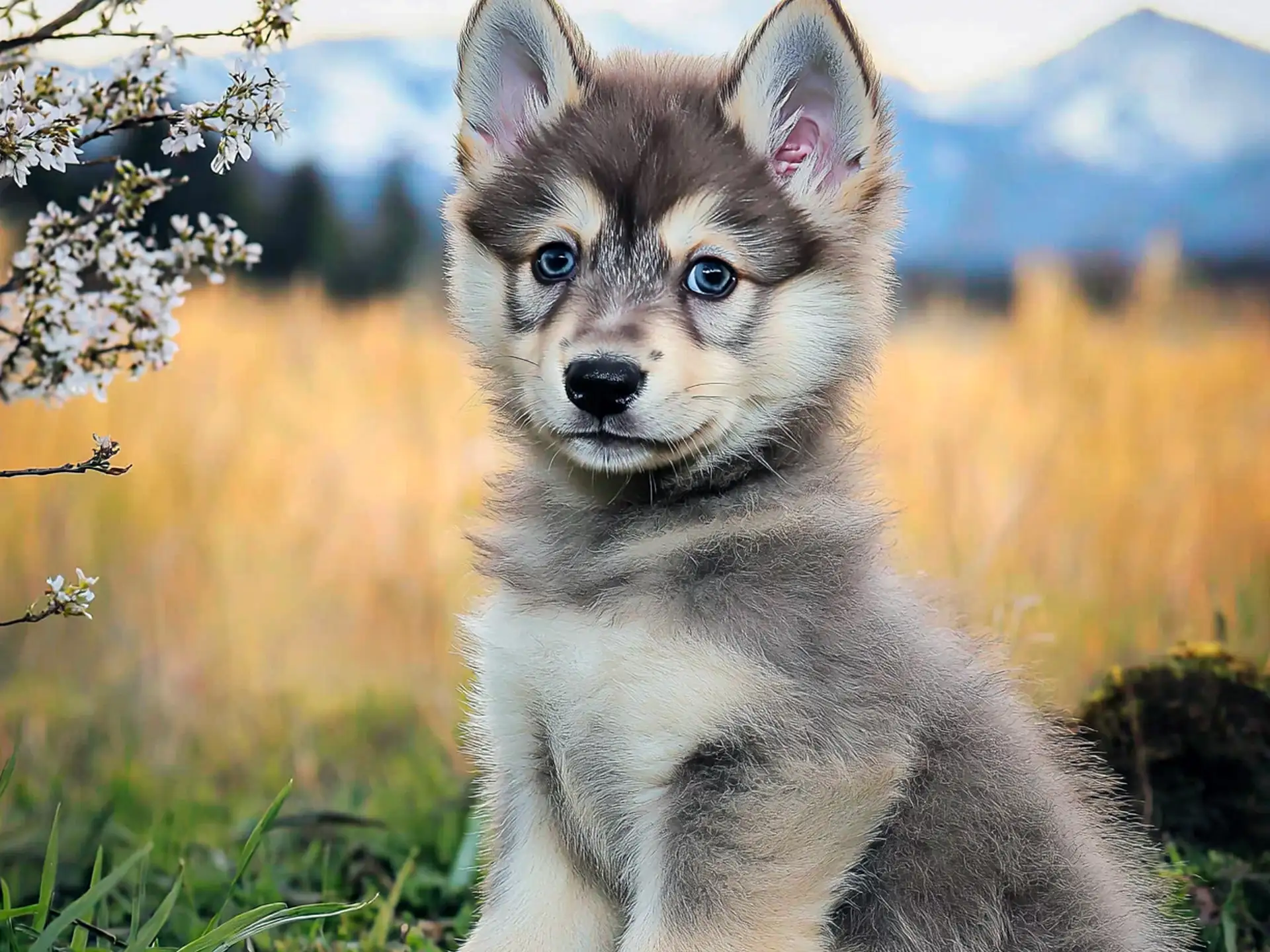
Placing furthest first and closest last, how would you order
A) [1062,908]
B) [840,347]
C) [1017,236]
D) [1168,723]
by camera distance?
[1017,236]
[1168,723]
[840,347]
[1062,908]

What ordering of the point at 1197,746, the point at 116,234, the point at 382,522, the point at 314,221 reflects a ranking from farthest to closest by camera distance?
the point at 314,221
the point at 382,522
the point at 1197,746
the point at 116,234

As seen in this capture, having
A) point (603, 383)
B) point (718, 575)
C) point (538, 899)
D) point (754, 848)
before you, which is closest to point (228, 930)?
point (538, 899)

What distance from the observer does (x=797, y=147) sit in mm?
2668

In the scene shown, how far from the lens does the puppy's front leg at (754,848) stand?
221cm

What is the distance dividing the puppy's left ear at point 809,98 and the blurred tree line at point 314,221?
13.0 ft

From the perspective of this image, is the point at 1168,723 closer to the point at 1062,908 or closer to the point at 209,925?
the point at 1062,908

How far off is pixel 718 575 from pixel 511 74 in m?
1.22

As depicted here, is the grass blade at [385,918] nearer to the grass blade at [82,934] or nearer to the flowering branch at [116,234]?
the grass blade at [82,934]

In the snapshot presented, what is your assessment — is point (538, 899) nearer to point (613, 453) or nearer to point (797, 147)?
point (613, 453)

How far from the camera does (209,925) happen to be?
2652 millimetres

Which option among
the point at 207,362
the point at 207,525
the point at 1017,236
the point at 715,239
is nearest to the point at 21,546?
the point at 207,525

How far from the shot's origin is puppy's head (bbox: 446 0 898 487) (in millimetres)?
2398

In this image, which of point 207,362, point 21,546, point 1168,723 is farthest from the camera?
point 207,362

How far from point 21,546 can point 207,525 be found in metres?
0.74
